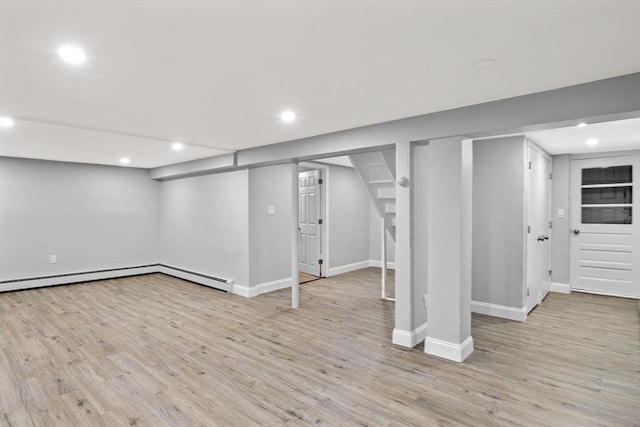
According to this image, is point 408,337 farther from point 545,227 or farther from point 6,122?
point 6,122

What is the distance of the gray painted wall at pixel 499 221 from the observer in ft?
13.4

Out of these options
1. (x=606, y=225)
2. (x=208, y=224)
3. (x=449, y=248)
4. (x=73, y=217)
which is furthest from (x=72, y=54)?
(x=606, y=225)

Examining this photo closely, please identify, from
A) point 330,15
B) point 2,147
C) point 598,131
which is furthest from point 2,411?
point 598,131

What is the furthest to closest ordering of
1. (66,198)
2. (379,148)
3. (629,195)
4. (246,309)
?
(66,198) → (629,195) → (246,309) → (379,148)

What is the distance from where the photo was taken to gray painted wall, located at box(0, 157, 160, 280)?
5602mm

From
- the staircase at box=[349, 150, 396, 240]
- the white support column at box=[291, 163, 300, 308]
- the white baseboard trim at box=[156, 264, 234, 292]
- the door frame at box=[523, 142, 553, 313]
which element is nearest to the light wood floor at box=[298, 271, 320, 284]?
the white baseboard trim at box=[156, 264, 234, 292]

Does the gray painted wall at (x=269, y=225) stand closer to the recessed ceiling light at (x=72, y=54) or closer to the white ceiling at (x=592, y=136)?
the recessed ceiling light at (x=72, y=54)

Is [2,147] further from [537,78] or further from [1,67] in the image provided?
[537,78]

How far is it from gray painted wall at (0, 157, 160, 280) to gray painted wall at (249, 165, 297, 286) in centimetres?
312

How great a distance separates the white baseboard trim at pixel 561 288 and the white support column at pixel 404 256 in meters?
3.46

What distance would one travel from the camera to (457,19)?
61.9 inches

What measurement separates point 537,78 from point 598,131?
7.34 ft

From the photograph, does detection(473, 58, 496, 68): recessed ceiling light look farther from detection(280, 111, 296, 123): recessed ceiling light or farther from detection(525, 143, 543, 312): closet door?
detection(525, 143, 543, 312): closet door

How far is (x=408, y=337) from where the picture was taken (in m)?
3.32
